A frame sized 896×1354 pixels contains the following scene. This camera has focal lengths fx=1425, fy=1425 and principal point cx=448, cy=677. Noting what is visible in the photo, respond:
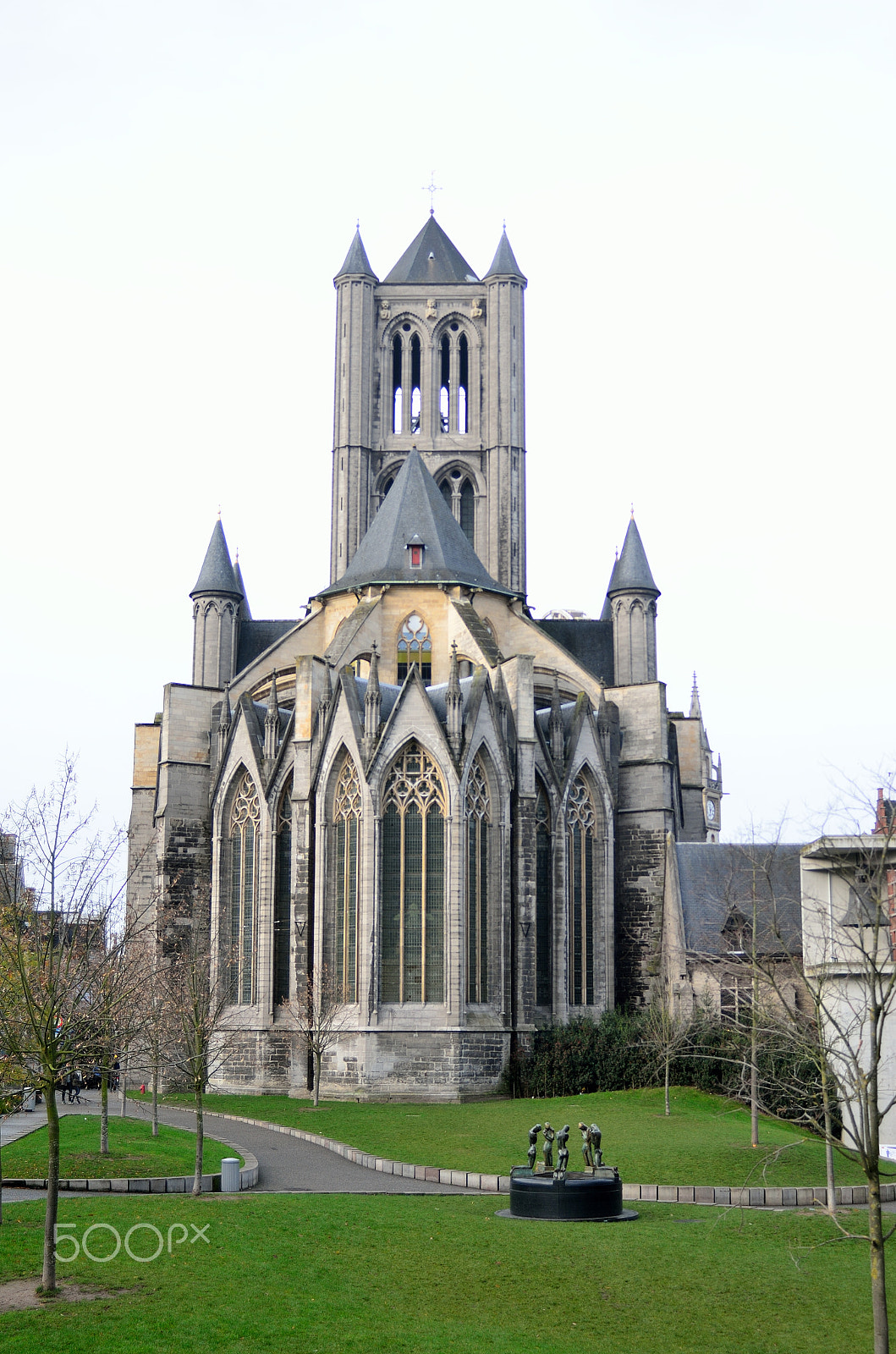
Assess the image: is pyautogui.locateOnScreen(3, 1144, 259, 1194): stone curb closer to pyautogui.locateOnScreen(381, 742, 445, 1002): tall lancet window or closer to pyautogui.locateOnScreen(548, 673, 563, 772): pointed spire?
pyautogui.locateOnScreen(381, 742, 445, 1002): tall lancet window

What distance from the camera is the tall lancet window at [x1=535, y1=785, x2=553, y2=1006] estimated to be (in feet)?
140

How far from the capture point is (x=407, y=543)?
49.2m

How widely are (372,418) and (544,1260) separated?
173 feet

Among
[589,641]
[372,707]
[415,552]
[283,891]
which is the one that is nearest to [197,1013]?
[372,707]

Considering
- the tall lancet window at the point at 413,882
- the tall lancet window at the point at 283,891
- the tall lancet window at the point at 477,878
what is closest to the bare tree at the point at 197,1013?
the tall lancet window at the point at 283,891

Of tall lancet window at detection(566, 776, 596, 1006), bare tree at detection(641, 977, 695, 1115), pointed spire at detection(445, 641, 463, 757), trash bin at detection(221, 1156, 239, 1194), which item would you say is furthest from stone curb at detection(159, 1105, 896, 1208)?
tall lancet window at detection(566, 776, 596, 1006)

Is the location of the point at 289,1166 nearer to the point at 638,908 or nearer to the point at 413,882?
the point at 413,882

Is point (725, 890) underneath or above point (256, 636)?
underneath

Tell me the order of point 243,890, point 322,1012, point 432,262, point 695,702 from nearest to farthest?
point 322,1012 < point 243,890 < point 432,262 < point 695,702

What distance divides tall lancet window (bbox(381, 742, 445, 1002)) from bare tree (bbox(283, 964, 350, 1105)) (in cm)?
137

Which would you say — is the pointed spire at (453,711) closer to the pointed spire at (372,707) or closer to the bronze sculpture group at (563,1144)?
the pointed spire at (372,707)

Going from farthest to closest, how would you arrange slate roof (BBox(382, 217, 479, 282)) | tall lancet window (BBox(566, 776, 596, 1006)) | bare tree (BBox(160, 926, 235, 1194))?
slate roof (BBox(382, 217, 479, 282)) → tall lancet window (BBox(566, 776, 596, 1006)) → bare tree (BBox(160, 926, 235, 1194))

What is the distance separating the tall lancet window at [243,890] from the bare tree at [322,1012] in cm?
347

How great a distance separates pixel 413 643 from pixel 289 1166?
24792mm
